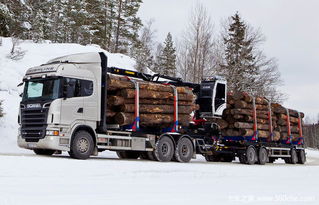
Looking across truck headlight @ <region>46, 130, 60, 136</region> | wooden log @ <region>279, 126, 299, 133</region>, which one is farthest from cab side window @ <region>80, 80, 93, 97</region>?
wooden log @ <region>279, 126, 299, 133</region>

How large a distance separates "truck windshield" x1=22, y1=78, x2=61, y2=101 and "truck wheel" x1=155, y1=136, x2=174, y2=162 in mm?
4724

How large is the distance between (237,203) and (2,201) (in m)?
3.67

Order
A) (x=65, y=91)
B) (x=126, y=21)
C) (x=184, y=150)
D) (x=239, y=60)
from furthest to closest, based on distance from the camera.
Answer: (x=126, y=21)
(x=239, y=60)
(x=184, y=150)
(x=65, y=91)

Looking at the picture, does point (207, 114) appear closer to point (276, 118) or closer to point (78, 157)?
point (276, 118)

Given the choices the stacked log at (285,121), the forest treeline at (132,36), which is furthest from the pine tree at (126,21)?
the stacked log at (285,121)

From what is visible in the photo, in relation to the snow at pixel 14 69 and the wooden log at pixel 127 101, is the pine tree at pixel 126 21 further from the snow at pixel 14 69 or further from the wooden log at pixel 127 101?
the wooden log at pixel 127 101

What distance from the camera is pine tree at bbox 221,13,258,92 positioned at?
125 ft

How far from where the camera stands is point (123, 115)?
595 inches

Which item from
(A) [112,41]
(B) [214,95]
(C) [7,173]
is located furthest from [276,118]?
(A) [112,41]

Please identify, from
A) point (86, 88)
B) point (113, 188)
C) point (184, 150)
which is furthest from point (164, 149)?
point (113, 188)

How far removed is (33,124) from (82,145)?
1.78 meters

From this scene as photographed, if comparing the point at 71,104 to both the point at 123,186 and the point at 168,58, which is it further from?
the point at 168,58

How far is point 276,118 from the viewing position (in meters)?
23.2

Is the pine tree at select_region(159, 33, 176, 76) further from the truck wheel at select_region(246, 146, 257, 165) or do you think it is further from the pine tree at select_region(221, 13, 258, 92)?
the truck wheel at select_region(246, 146, 257, 165)
